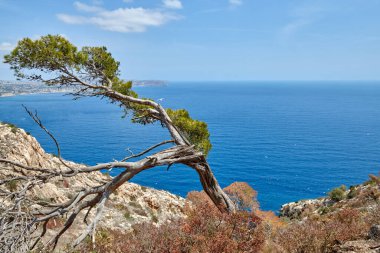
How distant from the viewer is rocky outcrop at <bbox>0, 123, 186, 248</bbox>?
1841cm

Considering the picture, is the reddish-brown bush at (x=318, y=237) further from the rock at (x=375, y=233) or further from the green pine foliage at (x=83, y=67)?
the green pine foliage at (x=83, y=67)

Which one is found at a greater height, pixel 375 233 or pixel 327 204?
pixel 375 233

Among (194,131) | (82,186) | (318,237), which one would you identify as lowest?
(82,186)

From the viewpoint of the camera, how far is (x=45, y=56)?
34.7 feet

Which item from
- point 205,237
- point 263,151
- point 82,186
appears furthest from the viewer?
point 263,151

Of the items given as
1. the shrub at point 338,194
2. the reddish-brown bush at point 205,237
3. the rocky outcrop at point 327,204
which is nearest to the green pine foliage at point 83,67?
the reddish-brown bush at point 205,237

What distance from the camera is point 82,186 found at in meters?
23.1

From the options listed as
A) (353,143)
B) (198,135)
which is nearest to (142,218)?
(198,135)

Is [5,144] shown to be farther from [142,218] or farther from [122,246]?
[122,246]

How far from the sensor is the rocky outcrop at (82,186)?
725 inches

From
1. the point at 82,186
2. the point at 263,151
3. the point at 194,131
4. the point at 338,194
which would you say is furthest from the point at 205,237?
the point at 263,151

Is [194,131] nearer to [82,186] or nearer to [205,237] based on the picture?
[205,237]

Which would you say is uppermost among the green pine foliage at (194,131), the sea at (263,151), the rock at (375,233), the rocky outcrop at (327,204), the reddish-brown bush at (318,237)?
the green pine foliage at (194,131)

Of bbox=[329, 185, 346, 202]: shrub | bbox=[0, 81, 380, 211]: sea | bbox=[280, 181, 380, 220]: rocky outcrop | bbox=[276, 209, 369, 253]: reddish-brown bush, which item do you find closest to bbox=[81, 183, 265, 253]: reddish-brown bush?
bbox=[276, 209, 369, 253]: reddish-brown bush
